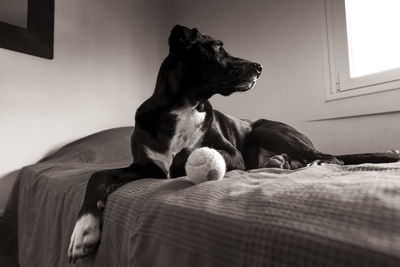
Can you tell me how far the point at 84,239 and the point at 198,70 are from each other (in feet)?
2.18

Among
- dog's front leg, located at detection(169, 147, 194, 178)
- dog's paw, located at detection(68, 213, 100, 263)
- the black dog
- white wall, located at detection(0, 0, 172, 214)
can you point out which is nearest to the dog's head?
the black dog

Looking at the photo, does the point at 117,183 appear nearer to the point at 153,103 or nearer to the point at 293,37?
the point at 153,103

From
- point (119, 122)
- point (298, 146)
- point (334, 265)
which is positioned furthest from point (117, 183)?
point (119, 122)

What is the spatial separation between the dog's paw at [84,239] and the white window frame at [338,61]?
164 cm

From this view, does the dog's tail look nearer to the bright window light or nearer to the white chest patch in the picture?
the white chest patch

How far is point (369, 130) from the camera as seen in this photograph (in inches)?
64.8

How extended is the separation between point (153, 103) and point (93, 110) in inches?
49.4

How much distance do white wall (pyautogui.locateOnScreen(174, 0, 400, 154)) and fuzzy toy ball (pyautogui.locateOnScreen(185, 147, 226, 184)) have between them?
1.34 meters

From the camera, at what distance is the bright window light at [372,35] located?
1632 millimetres

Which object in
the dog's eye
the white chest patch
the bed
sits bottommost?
the bed

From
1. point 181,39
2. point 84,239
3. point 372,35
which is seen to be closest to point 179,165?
point 84,239

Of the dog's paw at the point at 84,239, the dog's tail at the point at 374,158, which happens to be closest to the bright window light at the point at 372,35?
the dog's tail at the point at 374,158

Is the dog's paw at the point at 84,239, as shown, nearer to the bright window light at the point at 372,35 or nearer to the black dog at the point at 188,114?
the black dog at the point at 188,114

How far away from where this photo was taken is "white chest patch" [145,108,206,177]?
0.95 m
